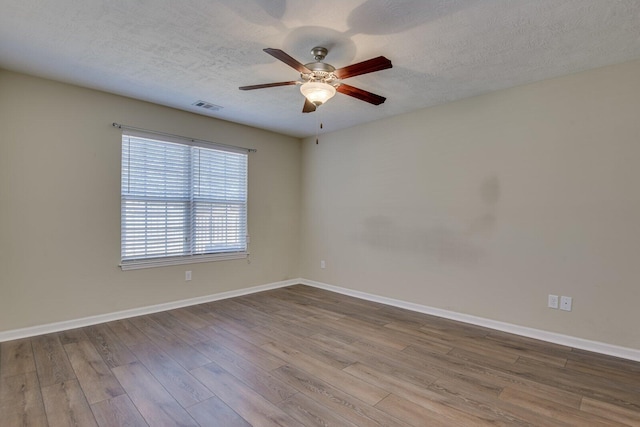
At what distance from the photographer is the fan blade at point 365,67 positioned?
207cm

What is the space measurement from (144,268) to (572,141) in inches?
186

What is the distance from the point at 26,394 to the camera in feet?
6.91

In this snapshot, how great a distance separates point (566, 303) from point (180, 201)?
14.4 ft

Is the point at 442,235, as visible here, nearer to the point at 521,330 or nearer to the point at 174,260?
the point at 521,330

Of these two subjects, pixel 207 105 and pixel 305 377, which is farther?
pixel 207 105

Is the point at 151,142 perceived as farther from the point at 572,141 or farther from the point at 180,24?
the point at 572,141

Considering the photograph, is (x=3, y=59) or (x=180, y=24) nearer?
(x=180, y=24)

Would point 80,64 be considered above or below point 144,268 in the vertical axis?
above

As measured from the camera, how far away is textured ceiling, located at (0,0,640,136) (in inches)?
80.4

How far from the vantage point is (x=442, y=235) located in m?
3.81

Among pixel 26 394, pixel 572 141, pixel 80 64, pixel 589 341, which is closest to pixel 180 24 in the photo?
pixel 80 64

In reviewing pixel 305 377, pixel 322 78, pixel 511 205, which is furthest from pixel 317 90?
pixel 511 205

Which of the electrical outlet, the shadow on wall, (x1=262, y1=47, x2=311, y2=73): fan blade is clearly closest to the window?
the shadow on wall

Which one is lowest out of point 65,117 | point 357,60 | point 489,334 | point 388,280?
point 489,334
